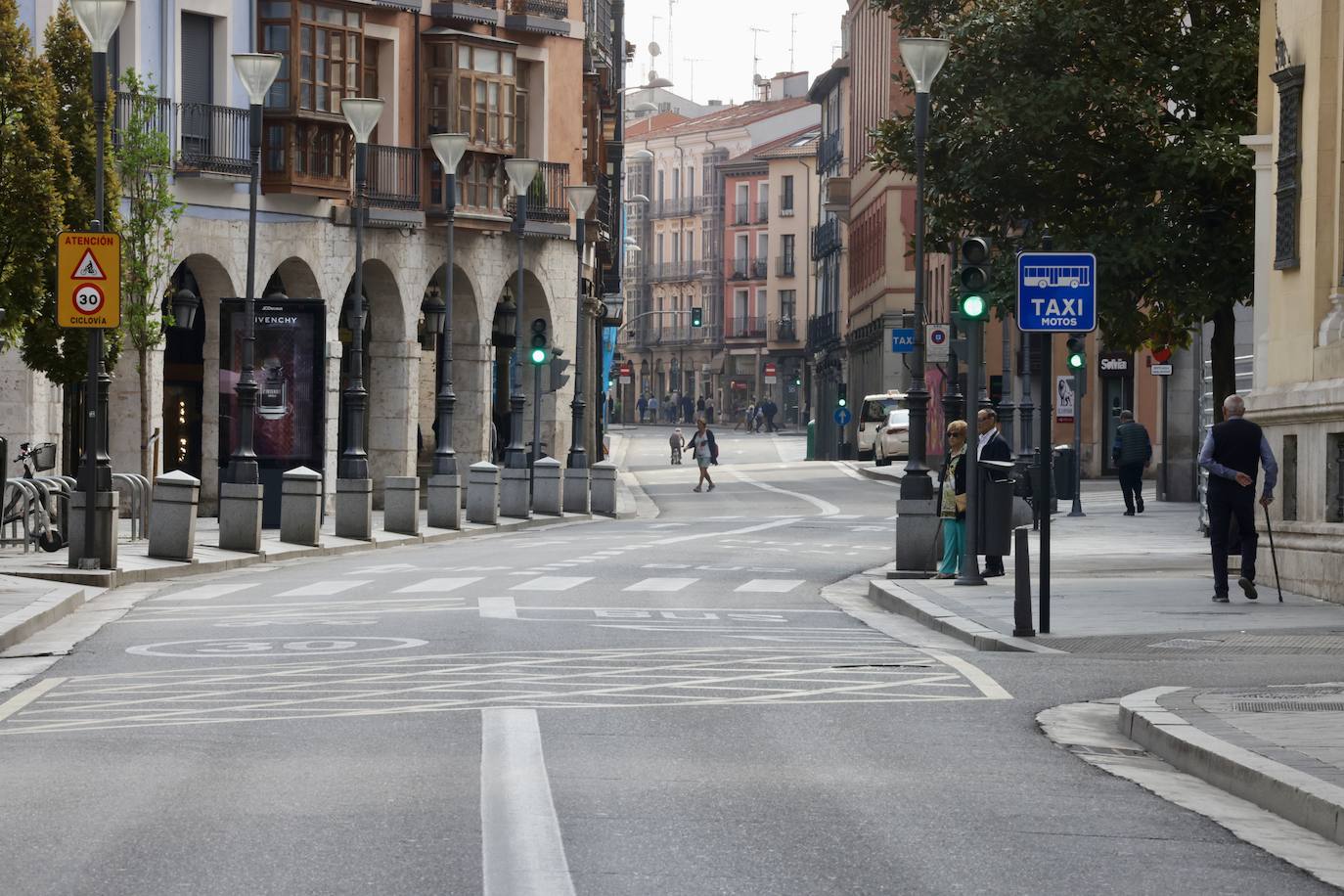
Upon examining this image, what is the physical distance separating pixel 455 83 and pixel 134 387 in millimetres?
11657

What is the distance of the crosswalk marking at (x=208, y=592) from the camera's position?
68.5 feet

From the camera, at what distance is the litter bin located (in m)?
41.5

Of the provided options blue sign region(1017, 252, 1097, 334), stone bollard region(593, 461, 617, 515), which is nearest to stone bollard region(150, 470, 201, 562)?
blue sign region(1017, 252, 1097, 334)

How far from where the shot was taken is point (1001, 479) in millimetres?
22484

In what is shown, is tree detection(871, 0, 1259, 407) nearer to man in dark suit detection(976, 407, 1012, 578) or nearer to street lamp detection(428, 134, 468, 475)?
man in dark suit detection(976, 407, 1012, 578)

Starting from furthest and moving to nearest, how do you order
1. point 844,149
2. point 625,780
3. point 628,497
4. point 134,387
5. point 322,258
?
1. point 844,149
2. point 628,497
3. point 322,258
4. point 134,387
5. point 625,780

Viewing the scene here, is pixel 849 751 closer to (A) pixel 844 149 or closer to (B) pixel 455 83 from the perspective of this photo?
(B) pixel 455 83

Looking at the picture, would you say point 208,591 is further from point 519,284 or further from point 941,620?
point 519,284

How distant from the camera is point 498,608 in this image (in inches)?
761

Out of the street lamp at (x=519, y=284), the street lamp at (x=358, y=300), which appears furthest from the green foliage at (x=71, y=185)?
the street lamp at (x=519, y=284)

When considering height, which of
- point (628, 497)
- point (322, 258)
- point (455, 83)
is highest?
point (455, 83)

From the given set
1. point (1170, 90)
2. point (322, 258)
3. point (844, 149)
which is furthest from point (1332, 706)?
point (844, 149)

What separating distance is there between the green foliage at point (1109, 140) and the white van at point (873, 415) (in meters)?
42.2

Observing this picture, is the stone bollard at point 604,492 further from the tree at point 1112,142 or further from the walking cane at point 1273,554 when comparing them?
the walking cane at point 1273,554
